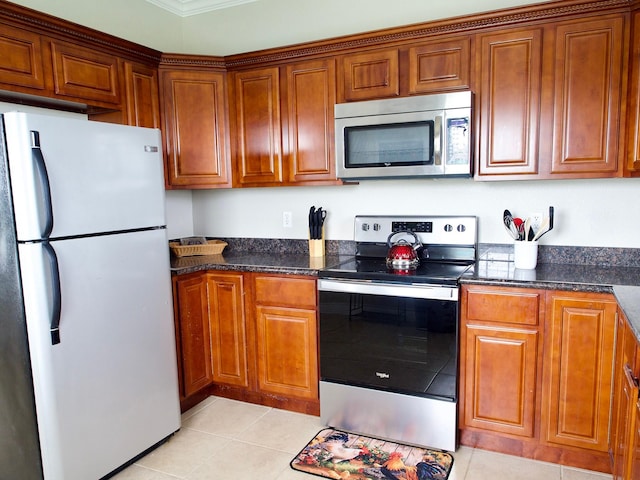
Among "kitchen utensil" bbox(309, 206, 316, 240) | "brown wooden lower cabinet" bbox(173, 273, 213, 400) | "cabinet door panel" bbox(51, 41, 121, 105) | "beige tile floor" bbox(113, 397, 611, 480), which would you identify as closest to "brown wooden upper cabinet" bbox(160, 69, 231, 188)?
"cabinet door panel" bbox(51, 41, 121, 105)

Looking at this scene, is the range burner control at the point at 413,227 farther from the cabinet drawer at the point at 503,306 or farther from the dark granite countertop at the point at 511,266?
the cabinet drawer at the point at 503,306

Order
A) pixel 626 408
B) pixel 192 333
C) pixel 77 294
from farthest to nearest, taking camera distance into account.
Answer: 1. pixel 192 333
2. pixel 77 294
3. pixel 626 408

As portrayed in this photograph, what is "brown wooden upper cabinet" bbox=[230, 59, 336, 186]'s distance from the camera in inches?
107

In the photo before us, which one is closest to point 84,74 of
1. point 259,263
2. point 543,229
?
point 259,263

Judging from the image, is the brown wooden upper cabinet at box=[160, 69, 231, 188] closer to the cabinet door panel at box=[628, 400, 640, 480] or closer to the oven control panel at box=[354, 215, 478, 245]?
the oven control panel at box=[354, 215, 478, 245]

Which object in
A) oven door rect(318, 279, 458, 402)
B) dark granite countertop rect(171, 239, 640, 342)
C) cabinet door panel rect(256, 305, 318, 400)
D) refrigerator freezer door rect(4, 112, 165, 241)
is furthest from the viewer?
cabinet door panel rect(256, 305, 318, 400)

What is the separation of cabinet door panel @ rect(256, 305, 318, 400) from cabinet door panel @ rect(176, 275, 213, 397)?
37 cm

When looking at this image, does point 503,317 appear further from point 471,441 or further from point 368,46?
point 368,46

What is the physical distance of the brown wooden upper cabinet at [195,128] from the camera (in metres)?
2.89

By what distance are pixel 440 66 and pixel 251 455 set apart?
2286mm

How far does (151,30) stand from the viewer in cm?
323

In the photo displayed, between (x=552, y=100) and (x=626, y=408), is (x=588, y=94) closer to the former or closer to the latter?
(x=552, y=100)

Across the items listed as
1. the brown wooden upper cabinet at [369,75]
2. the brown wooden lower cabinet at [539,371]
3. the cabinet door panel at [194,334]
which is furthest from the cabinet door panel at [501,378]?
the cabinet door panel at [194,334]

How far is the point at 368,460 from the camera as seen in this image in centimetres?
223
